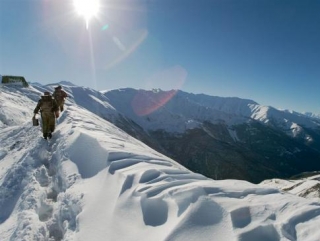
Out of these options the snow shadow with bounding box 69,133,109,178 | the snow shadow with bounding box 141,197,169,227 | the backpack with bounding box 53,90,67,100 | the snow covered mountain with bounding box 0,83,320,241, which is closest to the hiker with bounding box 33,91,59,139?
the snow shadow with bounding box 69,133,109,178

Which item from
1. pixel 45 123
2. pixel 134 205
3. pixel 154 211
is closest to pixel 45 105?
pixel 45 123

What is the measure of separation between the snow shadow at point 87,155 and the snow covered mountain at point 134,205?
0.05 metres

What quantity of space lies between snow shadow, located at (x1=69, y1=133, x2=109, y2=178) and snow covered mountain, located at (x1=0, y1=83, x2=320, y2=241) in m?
0.05

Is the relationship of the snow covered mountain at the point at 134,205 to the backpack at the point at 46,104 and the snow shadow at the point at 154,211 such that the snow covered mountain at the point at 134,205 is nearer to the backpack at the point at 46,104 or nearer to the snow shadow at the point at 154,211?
the snow shadow at the point at 154,211

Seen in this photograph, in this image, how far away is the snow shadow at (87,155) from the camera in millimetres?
8922

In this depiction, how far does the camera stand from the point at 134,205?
614 cm

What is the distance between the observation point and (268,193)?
5.98m

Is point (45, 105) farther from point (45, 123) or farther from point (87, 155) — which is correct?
point (87, 155)

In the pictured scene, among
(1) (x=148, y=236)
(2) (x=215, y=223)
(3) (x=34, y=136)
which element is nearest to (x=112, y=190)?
(1) (x=148, y=236)

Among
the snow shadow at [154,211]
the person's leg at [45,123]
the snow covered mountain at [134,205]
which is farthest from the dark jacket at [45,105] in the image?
the snow shadow at [154,211]

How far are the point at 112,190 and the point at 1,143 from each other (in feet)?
36.8

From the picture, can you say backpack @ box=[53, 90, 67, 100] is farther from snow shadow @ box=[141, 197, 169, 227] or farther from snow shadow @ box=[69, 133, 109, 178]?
snow shadow @ box=[141, 197, 169, 227]

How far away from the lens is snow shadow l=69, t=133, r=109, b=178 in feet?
29.3

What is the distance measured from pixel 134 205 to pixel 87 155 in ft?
15.1
